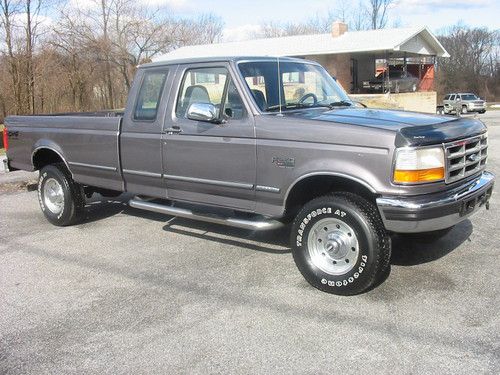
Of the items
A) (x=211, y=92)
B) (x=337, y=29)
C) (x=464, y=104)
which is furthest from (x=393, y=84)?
(x=211, y=92)

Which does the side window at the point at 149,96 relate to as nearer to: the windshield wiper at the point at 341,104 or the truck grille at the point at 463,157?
the windshield wiper at the point at 341,104

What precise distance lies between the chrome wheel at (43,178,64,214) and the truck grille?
4922mm

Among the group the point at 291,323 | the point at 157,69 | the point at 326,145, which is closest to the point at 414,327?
the point at 291,323

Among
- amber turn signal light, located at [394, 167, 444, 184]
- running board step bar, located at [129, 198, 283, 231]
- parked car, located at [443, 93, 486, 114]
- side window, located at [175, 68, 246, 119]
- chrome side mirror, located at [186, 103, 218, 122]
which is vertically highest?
parked car, located at [443, 93, 486, 114]

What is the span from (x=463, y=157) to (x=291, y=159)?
1.45 metres

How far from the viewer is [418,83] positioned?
38.0 meters

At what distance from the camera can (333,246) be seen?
14.6ft

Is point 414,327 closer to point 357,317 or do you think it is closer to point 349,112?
point 357,317

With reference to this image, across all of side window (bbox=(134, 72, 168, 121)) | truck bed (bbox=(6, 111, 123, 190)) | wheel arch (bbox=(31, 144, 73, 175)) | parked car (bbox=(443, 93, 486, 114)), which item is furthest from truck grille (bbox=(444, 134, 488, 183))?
parked car (bbox=(443, 93, 486, 114))

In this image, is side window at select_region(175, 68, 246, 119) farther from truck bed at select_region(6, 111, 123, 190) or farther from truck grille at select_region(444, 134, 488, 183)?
truck grille at select_region(444, 134, 488, 183)

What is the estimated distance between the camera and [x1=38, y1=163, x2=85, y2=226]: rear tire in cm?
682

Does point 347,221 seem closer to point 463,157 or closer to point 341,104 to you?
point 463,157

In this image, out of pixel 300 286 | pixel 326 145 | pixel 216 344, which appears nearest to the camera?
pixel 216 344

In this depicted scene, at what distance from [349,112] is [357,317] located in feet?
6.55
